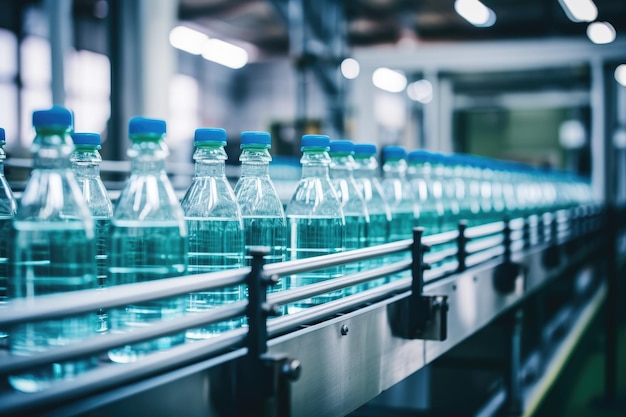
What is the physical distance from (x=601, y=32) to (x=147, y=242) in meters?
7.29

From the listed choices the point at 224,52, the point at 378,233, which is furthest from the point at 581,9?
the point at 224,52

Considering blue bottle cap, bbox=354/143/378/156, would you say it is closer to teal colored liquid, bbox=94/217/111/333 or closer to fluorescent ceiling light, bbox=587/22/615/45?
teal colored liquid, bbox=94/217/111/333

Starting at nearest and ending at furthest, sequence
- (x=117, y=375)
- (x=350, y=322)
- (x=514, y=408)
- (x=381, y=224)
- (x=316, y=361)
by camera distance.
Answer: (x=117, y=375) < (x=316, y=361) < (x=350, y=322) < (x=381, y=224) < (x=514, y=408)

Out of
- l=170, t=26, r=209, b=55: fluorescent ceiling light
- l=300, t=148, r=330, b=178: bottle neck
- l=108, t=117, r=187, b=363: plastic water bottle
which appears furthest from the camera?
l=170, t=26, r=209, b=55: fluorescent ceiling light

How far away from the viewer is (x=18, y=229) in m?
0.77

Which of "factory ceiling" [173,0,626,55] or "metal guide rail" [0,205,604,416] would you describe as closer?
"metal guide rail" [0,205,604,416]

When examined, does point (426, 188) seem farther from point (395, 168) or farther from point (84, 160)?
point (84, 160)

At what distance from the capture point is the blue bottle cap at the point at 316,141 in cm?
114

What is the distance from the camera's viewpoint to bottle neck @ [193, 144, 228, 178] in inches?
37.9

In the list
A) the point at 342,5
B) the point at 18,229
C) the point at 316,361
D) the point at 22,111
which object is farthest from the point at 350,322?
the point at 22,111

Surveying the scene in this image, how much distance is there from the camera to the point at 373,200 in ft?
4.99

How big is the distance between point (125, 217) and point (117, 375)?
10.9 inches

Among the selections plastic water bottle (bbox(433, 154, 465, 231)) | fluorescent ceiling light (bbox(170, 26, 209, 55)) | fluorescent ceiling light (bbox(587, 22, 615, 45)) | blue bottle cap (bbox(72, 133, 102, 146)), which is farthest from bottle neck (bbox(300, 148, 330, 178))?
fluorescent ceiling light (bbox(170, 26, 209, 55))

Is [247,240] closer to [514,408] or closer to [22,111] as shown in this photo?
[514,408]
